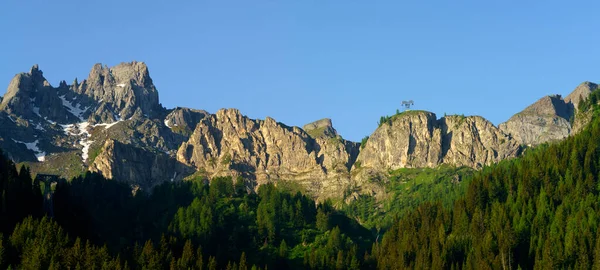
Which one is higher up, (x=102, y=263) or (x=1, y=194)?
(x=1, y=194)

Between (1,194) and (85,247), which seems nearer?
(85,247)

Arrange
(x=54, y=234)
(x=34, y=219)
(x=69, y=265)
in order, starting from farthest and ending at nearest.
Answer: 1. (x=34, y=219)
2. (x=54, y=234)
3. (x=69, y=265)

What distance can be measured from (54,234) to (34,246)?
989cm

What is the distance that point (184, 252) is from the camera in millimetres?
193000

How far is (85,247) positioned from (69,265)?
1013 centimetres

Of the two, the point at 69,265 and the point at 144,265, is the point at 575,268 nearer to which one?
the point at 144,265

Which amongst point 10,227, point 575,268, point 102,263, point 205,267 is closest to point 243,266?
point 205,267

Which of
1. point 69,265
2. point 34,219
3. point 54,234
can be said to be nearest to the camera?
point 69,265

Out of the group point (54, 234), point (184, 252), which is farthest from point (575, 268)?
point (54, 234)

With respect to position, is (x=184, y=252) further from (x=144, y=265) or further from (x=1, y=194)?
(x=1, y=194)

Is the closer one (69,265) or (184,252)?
(69,265)

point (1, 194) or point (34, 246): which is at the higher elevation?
point (1, 194)

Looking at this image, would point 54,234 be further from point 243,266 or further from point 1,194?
point 243,266

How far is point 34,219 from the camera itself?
19050 centimetres
